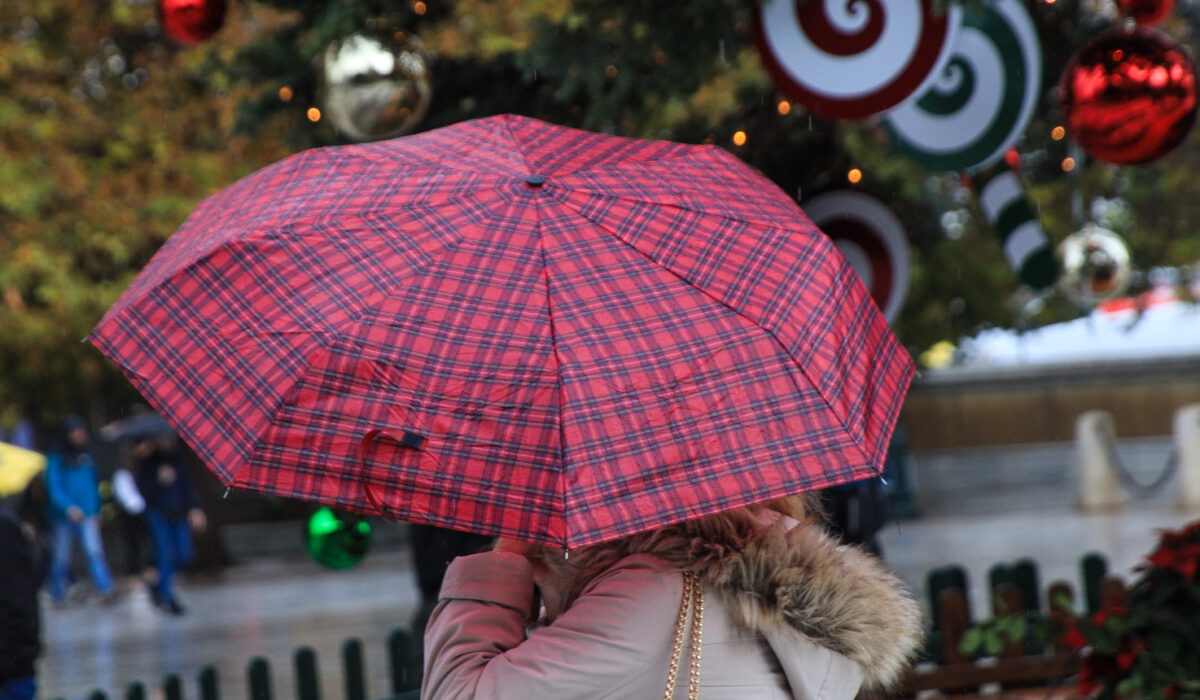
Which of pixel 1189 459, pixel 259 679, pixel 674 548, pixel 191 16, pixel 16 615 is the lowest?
pixel 1189 459

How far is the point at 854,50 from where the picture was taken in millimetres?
4457

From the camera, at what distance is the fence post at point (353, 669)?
574 centimetres

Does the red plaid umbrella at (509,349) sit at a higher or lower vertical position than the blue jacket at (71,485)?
higher

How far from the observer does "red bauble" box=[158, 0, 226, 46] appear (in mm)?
5215

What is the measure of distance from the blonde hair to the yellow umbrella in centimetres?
331

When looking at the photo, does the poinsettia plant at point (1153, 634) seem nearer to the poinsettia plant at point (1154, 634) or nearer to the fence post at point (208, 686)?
the poinsettia plant at point (1154, 634)

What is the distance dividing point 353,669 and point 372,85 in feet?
7.84

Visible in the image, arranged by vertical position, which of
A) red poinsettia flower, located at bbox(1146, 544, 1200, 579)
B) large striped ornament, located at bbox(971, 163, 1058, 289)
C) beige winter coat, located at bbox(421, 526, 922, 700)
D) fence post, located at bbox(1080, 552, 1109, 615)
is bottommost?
fence post, located at bbox(1080, 552, 1109, 615)

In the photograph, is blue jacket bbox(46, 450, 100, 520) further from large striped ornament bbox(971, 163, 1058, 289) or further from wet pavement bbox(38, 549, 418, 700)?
large striped ornament bbox(971, 163, 1058, 289)

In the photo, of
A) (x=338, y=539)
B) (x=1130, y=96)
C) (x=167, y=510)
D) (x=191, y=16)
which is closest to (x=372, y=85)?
(x=191, y=16)

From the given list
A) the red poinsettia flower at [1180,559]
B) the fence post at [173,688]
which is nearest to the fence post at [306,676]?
the fence post at [173,688]

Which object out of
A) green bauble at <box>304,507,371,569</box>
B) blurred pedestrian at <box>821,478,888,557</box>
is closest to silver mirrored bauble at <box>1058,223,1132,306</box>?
blurred pedestrian at <box>821,478,888,557</box>

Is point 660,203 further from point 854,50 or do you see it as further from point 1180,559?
point 1180,559

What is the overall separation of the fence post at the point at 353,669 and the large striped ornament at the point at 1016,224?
10.9ft
